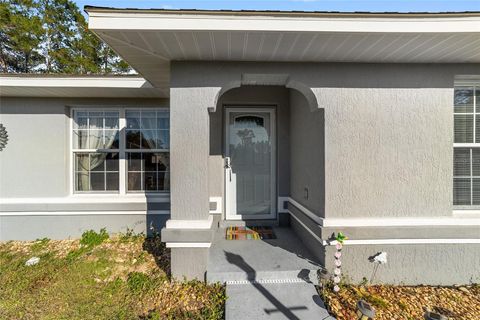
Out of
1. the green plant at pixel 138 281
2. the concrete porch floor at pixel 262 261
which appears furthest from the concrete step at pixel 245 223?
the green plant at pixel 138 281

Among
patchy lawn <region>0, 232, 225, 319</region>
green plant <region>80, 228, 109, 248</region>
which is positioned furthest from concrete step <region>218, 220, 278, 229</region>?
green plant <region>80, 228, 109, 248</region>

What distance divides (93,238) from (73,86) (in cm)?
276

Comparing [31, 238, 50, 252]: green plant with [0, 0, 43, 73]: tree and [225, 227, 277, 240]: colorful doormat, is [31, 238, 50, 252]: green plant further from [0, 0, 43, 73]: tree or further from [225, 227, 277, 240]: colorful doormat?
[0, 0, 43, 73]: tree

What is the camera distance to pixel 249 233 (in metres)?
4.03

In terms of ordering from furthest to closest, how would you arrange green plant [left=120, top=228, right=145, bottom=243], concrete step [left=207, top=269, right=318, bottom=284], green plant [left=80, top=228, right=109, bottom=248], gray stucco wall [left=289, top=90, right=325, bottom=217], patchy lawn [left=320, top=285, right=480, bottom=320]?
green plant [left=120, top=228, right=145, bottom=243] < green plant [left=80, top=228, right=109, bottom=248] < gray stucco wall [left=289, top=90, right=325, bottom=217] < concrete step [left=207, top=269, right=318, bottom=284] < patchy lawn [left=320, top=285, right=480, bottom=320]

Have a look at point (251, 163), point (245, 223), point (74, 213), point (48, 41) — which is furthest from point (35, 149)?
point (48, 41)

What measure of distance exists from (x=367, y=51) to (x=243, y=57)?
1.43m

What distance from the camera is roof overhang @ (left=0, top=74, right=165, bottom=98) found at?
3.89 m

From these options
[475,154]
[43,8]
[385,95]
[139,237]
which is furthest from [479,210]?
[43,8]

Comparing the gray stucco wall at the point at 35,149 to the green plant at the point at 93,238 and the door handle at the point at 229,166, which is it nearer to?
the green plant at the point at 93,238

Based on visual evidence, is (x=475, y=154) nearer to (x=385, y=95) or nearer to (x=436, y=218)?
(x=436, y=218)

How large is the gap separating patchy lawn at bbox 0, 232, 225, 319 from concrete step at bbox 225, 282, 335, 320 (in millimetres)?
176

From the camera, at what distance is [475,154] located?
10.4ft

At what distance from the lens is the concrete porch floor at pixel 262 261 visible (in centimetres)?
284
